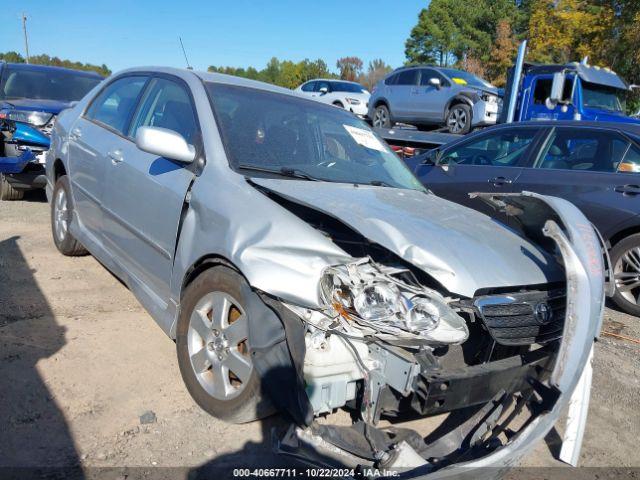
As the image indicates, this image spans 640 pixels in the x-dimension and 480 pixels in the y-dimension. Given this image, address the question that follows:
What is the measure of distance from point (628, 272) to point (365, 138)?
9.67 feet

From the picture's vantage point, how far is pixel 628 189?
4.99 m

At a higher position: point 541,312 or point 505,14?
point 505,14

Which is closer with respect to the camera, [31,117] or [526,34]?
[31,117]

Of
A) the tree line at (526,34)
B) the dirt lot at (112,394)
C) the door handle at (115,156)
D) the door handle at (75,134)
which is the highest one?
the tree line at (526,34)

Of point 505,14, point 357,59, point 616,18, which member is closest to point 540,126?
point 616,18

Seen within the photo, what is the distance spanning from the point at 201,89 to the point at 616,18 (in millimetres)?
Result: 21917

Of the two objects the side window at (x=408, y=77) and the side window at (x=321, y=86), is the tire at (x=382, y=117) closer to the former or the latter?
the side window at (x=408, y=77)

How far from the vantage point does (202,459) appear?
254 centimetres

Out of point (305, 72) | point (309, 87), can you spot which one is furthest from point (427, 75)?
point (305, 72)

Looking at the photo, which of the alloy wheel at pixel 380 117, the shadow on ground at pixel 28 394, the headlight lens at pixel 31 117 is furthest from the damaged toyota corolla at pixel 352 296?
the alloy wheel at pixel 380 117

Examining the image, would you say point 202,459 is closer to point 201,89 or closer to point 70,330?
point 70,330

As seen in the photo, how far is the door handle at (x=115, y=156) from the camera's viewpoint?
3.71 metres

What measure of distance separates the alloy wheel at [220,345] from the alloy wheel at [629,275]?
398 cm

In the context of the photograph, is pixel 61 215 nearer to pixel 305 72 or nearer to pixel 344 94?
pixel 344 94
